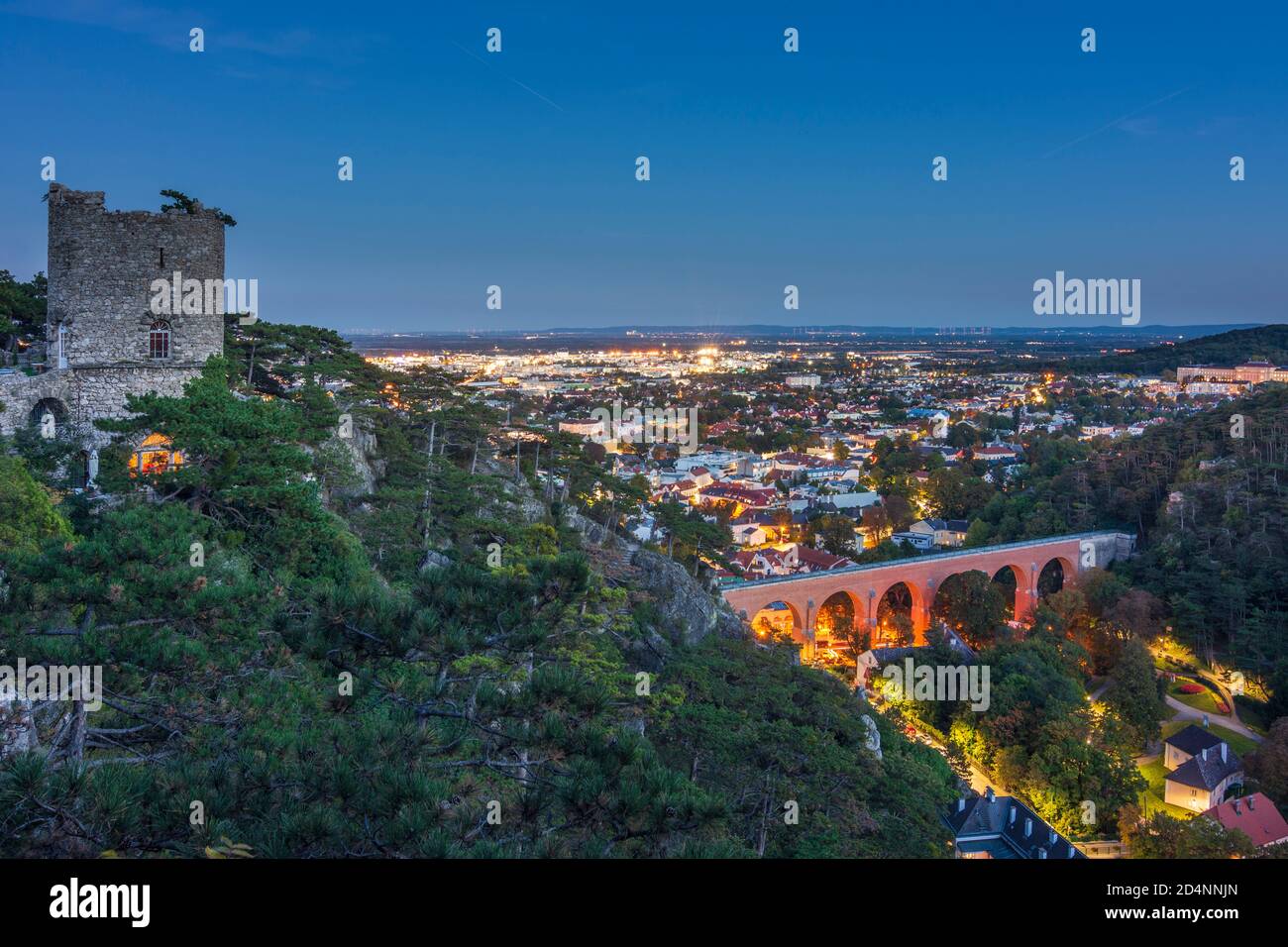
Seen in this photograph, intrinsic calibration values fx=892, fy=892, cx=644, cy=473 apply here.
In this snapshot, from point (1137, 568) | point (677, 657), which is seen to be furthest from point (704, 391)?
point (677, 657)

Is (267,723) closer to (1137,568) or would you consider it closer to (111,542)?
(111,542)

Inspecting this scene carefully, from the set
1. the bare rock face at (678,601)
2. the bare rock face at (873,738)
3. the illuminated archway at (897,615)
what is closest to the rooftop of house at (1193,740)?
the illuminated archway at (897,615)

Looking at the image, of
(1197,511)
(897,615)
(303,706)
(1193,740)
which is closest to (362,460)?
(303,706)

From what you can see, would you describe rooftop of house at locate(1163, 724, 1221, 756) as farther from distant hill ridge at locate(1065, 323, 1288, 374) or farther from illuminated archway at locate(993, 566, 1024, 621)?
distant hill ridge at locate(1065, 323, 1288, 374)

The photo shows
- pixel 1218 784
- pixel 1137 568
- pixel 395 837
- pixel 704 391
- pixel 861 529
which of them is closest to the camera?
pixel 395 837

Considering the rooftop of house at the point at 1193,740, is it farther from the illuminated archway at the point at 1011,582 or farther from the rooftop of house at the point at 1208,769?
the illuminated archway at the point at 1011,582
